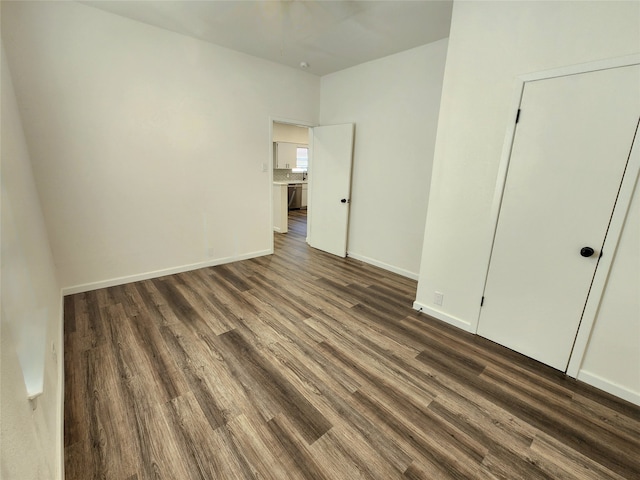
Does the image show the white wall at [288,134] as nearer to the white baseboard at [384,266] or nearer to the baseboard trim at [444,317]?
the white baseboard at [384,266]

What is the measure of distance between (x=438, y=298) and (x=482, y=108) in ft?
5.70

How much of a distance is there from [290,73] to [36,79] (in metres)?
2.84

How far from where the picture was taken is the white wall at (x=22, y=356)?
2.55 feet

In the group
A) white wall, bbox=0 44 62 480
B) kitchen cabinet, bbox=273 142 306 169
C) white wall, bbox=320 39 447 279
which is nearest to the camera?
white wall, bbox=0 44 62 480

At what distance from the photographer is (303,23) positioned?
2863 mm

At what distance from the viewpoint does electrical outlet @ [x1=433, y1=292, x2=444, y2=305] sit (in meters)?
2.79

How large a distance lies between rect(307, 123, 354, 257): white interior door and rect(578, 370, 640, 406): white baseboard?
3073 mm

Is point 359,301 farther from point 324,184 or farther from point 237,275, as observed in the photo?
point 324,184

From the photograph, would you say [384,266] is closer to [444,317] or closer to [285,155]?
[444,317]

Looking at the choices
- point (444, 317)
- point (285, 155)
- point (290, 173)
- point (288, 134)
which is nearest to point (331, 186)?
point (444, 317)

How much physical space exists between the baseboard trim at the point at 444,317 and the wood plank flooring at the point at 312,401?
10 cm

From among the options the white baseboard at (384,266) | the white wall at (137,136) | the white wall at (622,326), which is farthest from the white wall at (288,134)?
the white wall at (622,326)

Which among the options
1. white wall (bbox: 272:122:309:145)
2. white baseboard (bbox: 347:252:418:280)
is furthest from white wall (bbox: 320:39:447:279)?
white wall (bbox: 272:122:309:145)

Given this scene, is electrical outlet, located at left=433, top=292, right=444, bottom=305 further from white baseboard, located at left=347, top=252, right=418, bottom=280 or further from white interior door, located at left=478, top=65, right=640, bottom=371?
white baseboard, located at left=347, top=252, right=418, bottom=280
